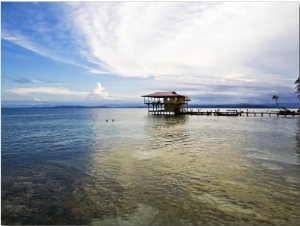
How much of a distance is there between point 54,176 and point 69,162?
124 inches

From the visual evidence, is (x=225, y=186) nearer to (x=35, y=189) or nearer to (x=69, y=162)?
(x=35, y=189)

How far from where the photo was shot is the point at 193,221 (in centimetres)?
784

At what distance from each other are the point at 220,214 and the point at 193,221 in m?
1.06

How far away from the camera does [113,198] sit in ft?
31.8

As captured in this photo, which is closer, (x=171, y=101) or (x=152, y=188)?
(x=152, y=188)

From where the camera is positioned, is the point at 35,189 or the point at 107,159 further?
the point at 107,159

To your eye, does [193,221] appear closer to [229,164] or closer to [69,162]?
[229,164]

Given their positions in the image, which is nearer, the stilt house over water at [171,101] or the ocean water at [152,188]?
the ocean water at [152,188]

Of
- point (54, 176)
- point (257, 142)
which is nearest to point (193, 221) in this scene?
point (54, 176)

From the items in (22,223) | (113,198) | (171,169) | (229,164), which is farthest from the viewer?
(229,164)

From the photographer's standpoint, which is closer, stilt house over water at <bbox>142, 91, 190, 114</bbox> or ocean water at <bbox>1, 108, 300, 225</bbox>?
ocean water at <bbox>1, 108, 300, 225</bbox>

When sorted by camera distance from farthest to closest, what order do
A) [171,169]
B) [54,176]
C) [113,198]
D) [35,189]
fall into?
[171,169], [54,176], [35,189], [113,198]

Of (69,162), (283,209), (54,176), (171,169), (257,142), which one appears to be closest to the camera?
(283,209)

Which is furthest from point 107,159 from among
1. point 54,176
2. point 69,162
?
point 54,176
